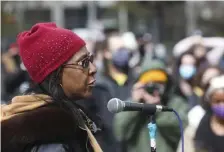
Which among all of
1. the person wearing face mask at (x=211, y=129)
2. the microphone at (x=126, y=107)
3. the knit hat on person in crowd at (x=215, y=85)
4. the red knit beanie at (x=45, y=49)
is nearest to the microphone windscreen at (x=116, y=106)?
the microphone at (x=126, y=107)

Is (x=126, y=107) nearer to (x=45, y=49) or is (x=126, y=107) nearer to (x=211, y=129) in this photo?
(x=45, y=49)

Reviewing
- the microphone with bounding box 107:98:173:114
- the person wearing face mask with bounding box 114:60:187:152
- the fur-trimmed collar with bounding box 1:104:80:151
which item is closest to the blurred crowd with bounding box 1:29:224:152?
the person wearing face mask with bounding box 114:60:187:152

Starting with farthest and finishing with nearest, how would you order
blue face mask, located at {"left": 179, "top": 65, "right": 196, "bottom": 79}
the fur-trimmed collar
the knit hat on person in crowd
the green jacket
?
blue face mask, located at {"left": 179, "top": 65, "right": 196, "bottom": 79}, the knit hat on person in crowd, the green jacket, the fur-trimmed collar

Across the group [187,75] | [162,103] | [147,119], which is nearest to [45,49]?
[147,119]

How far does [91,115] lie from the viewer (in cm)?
288

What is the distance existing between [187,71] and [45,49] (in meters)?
4.77

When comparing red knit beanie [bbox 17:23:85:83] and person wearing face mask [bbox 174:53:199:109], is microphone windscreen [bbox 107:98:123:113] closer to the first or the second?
red knit beanie [bbox 17:23:85:83]

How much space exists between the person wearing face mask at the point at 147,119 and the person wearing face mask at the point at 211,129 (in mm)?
198

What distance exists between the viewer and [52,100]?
256 centimetres

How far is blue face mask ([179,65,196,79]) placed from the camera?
710cm

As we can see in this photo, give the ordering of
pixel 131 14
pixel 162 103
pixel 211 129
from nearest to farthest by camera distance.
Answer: pixel 211 129, pixel 162 103, pixel 131 14

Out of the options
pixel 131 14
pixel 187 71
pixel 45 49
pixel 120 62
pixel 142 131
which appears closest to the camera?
pixel 45 49

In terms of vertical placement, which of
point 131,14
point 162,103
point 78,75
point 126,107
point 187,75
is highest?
point 78,75

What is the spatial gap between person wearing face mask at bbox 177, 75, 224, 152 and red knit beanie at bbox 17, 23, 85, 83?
1.97 metres
